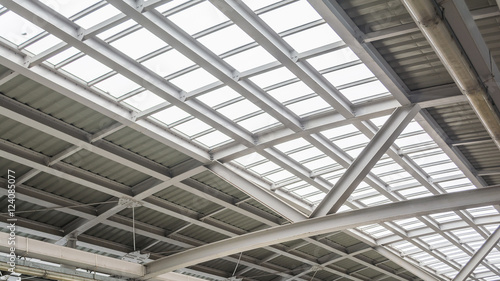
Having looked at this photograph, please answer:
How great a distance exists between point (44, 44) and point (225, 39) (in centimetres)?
480

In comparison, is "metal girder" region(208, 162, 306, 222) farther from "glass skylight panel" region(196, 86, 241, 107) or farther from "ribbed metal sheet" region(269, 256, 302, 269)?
"ribbed metal sheet" region(269, 256, 302, 269)

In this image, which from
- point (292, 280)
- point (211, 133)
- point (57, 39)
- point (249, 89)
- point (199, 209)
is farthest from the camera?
point (292, 280)

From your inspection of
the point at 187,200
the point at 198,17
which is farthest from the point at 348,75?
the point at 187,200

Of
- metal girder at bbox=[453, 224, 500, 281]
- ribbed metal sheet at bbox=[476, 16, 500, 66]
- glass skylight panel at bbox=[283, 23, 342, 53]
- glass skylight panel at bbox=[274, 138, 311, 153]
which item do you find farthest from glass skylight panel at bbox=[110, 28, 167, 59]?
metal girder at bbox=[453, 224, 500, 281]

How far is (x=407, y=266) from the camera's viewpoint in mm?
37938

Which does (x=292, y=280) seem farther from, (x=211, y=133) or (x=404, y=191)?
(x=211, y=133)

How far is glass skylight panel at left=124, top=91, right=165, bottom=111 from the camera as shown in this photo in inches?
686

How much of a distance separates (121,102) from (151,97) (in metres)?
0.94

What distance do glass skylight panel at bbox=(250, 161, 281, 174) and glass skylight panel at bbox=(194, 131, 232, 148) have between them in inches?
109

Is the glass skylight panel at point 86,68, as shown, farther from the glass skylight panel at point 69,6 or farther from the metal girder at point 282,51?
the metal girder at point 282,51

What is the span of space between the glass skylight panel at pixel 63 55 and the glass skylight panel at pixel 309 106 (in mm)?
7218

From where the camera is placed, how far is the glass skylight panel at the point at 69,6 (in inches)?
545

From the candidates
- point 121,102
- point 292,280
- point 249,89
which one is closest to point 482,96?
point 249,89

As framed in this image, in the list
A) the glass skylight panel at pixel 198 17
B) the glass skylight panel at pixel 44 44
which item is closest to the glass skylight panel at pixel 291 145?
the glass skylight panel at pixel 198 17
